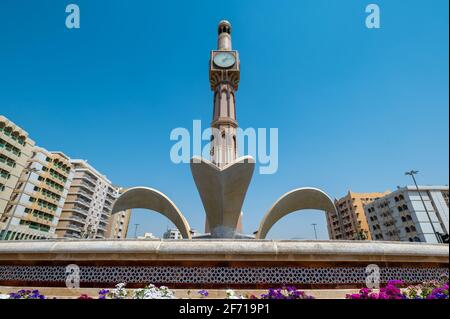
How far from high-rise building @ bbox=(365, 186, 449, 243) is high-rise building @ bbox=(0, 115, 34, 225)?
5693 centimetres

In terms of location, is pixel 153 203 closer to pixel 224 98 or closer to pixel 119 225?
pixel 224 98

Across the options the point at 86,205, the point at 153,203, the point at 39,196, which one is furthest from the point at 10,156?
the point at 153,203

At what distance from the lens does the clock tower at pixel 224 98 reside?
45.3ft

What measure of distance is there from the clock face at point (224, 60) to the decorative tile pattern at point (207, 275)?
15.1 meters

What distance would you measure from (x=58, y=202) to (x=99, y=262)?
44.7 metres

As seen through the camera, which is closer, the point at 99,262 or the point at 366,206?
the point at 99,262

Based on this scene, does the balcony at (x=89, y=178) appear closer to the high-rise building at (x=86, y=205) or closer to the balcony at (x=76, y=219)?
the high-rise building at (x=86, y=205)

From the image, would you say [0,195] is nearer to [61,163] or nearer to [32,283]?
[61,163]

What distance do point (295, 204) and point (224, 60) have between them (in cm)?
1065

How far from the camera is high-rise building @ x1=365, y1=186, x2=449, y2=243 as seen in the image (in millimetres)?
37750
